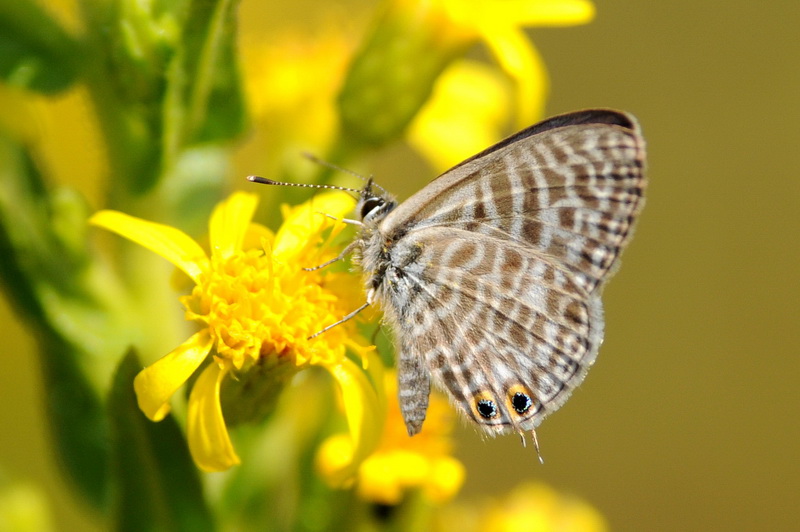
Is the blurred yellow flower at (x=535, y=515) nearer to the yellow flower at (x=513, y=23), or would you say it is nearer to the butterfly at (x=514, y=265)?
the butterfly at (x=514, y=265)

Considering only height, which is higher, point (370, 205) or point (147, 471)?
point (370, 205)

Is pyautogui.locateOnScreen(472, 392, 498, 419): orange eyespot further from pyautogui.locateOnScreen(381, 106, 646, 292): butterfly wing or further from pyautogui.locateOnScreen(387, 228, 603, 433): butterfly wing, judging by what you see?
pyautogui.locateOnScreen(381, 106, 646, 292): butterfly wing

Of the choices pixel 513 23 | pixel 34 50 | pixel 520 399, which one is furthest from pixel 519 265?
pixel 34 50

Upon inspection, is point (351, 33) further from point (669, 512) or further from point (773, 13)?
point (773, 13)

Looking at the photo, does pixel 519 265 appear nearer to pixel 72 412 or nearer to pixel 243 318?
pixel 243 318

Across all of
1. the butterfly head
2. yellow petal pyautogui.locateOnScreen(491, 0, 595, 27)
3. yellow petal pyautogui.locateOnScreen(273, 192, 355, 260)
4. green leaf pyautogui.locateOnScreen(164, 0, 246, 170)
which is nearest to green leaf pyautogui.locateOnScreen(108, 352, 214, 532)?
yellow petal pyautogui.locateOnScreen(273, 192, 355, 260)

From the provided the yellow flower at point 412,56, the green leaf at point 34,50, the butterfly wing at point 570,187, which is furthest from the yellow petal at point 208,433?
the yellow flower at point 412,56
